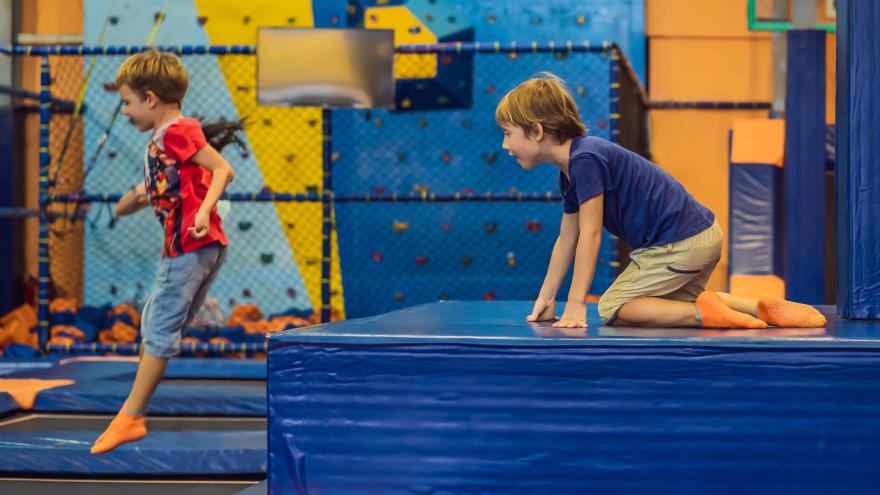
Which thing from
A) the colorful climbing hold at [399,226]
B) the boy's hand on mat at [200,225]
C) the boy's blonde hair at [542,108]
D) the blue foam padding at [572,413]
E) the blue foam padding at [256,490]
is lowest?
the blue foam padding at [256,490]

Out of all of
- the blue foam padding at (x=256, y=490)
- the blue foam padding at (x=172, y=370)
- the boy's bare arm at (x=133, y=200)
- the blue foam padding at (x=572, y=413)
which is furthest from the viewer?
the blue foam padding at (x=172, y=370)

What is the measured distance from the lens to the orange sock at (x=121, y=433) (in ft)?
10.6

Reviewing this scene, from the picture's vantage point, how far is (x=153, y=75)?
332cm

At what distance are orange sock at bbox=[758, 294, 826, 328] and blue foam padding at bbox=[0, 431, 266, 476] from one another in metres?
1.66

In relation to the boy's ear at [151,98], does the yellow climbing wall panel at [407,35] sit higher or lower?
higher

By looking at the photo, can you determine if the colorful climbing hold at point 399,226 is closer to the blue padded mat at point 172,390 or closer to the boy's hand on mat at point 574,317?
the blue padded mat at point 172,390

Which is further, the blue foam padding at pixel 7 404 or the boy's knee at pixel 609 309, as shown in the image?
the blue foam padding at pixel 7 404

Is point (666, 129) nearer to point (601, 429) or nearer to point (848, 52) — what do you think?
point (848, 52)

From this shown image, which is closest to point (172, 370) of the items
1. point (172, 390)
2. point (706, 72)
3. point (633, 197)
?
point (172, 390)

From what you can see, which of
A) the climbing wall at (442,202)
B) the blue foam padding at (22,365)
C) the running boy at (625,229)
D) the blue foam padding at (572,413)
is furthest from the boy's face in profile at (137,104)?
the climbing wall at (442,202)

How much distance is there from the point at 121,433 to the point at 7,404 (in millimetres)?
937

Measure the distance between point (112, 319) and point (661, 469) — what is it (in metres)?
4.96

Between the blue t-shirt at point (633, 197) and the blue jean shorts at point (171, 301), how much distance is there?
52.0 inches

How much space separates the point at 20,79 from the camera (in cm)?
670
